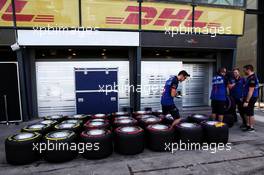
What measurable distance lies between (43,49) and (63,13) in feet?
5.61

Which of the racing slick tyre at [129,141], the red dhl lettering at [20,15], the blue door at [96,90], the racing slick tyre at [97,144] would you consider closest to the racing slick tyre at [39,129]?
the racing slick tyre at [97,144]

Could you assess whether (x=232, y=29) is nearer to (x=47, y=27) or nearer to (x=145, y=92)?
(x=145, y=92)

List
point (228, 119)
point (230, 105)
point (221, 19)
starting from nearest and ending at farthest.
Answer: point (228, 119), point (230, 105), point (221, 19)

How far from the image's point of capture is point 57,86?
705cm

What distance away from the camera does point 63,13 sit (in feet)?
20.5

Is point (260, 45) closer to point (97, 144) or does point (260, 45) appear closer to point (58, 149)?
point (97, 144)

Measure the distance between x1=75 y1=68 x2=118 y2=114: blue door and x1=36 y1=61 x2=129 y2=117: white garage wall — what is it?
0.27 metres

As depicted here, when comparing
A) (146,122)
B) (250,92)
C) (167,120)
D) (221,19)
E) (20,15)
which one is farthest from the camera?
(221,19)

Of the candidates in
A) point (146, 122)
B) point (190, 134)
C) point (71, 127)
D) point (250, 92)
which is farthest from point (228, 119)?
point (71, 127)

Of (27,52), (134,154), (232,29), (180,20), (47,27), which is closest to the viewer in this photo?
(134,154)

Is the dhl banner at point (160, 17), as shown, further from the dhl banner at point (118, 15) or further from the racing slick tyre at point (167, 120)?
the racing slick tyre at point (167, 120)

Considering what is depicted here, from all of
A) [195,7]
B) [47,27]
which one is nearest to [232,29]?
[195,7]

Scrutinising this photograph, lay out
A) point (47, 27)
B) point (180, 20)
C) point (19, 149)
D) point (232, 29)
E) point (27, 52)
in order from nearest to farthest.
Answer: point (19, 149), point (47, 27), point (27, 52), point (180, 20), point (232, 29)

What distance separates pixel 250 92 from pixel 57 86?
690 centimetres
